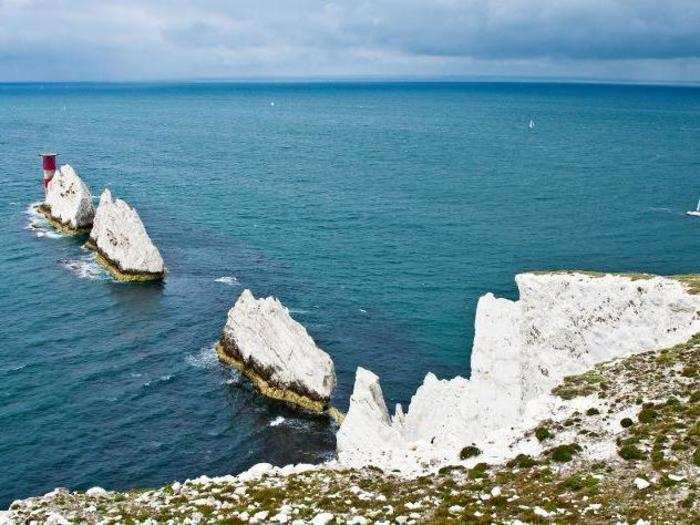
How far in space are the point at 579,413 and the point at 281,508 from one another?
17093 millimetres

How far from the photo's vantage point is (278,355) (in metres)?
67.1

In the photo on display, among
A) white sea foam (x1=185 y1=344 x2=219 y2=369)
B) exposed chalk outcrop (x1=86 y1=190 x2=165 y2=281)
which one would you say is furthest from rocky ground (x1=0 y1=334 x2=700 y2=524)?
exposed chalk outcrop (x1=86 y1=190 x2=165 y2=281)

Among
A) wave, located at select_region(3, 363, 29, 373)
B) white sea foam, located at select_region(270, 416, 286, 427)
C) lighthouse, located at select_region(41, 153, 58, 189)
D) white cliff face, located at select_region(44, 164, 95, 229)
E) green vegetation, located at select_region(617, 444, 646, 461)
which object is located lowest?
white sea foam, located at select_region(270, 416, 286, 427)

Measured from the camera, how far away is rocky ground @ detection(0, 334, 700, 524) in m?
26.8

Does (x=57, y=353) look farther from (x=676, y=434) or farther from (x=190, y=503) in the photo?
(x=676, y=434)

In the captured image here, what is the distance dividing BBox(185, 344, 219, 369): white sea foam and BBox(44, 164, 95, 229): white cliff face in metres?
57.7

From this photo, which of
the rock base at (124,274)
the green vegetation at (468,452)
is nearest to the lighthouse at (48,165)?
the rock base at (124,274)

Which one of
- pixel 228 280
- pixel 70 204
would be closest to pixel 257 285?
pixel 228 280

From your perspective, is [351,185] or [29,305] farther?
[351,185]

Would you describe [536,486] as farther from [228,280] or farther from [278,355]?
[228,280]

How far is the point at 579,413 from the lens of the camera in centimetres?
3569

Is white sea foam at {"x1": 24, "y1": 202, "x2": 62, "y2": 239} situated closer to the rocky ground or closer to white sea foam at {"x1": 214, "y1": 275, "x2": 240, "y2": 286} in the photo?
white sea foam at {"x1": 214, "y1": 275, "x2": 240, "y2": 286}

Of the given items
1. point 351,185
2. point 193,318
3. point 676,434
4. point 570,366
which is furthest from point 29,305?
point 351,185

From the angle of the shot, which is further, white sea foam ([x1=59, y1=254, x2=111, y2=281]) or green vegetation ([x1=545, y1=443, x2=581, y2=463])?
white sea foam ([x1=59, y1=254, x2=111, y2=281])
